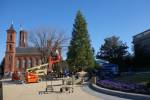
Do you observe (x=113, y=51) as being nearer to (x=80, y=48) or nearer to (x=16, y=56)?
(x=80, y=48)

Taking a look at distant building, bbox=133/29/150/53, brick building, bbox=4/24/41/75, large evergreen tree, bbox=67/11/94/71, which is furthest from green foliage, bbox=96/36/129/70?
large evergreen tree, bbox=67/11/94/71

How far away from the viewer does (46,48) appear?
6244cm

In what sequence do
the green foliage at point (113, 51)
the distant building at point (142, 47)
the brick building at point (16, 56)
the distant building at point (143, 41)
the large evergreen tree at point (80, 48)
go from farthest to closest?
1. the brick building at point (16, 56)
2. the green foliage at point (113, 51)
3. the distant building at point (143, 41)
4. the distant building at point (142, 47)
5. the large evergreen tree at point (80, 48)

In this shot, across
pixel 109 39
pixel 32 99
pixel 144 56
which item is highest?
pixel 109 39

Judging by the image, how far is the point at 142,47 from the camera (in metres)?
77.8

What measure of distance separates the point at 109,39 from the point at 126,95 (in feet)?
257

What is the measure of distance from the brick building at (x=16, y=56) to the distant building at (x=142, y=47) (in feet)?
122

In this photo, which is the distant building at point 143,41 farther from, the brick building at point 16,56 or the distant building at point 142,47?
the brick building at point 16,56

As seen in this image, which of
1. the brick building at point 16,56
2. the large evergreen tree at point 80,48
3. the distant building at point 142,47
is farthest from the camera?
the brick building at point 16,56

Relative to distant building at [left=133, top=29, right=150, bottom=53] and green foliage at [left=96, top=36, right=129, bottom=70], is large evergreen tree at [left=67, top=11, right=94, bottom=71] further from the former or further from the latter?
green foliage at [left=96, top=36, right=129, bottom=70]

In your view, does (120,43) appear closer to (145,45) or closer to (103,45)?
(103,45)

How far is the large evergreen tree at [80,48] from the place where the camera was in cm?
5109

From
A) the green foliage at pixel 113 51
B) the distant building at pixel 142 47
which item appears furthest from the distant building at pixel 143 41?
the green foliage at pixel 113 51

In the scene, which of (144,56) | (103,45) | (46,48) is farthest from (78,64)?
(103,45)
